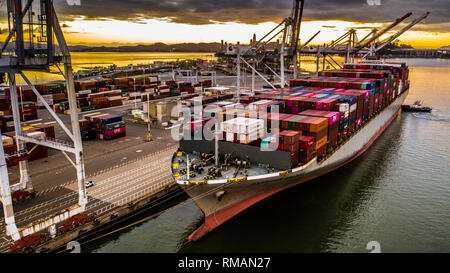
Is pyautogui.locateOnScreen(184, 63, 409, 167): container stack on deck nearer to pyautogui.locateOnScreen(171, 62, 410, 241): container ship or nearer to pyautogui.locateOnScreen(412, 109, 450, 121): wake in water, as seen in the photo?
pyautogui.locateOnScreen(171, 62, 410, 241): container ship

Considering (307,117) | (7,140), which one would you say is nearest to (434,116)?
(307,117)

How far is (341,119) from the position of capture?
95.8ft

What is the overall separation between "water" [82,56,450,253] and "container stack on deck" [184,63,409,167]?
170 inches

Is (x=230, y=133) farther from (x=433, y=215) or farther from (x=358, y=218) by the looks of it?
(x=433, y=215)

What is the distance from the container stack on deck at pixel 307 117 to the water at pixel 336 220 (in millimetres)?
4307

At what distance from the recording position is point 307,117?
86.5ft

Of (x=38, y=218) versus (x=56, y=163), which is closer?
(x=38, y=218)

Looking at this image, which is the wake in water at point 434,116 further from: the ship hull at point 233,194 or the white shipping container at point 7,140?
the white shipping container at point 7,140

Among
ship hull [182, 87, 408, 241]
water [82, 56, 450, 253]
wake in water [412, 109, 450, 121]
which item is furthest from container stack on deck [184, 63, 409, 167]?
wake in water [412, 109, 450, 121]

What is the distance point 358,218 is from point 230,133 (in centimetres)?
1173

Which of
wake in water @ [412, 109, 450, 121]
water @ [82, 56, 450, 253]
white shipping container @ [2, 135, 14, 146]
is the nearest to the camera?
Result: water @ [82, 56, 450, 253]

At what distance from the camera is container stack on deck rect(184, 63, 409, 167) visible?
74.9 ft

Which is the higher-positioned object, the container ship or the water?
the container ship
